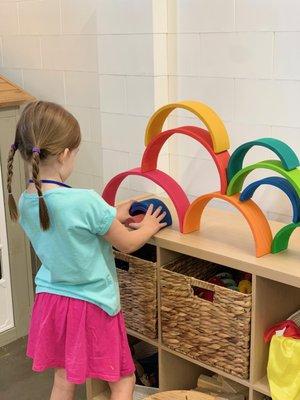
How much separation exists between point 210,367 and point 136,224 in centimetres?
50

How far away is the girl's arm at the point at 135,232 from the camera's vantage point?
1.68 meters

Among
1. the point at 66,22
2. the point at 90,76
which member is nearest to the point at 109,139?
the point at 90,76

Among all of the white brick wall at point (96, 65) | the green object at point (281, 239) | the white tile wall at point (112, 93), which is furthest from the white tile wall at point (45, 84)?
the green object at point (281, 239)

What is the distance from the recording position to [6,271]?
106 inches

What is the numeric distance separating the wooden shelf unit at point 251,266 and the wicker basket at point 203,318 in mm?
26

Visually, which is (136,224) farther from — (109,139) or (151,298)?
(109,139)

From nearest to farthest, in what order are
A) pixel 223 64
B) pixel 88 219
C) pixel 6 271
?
pixel 88 219, pixel 223 64, pixel 6 271

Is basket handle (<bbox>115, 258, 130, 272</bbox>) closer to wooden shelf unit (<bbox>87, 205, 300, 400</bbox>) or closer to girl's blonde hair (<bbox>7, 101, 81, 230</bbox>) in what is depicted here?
wooden shelf unit (<bbox>87, 205, 300, 400</bbox>)

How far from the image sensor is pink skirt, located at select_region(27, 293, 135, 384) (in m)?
1.72

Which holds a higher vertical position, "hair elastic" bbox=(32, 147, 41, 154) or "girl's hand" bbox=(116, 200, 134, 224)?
"hair elastic" bbox=(32, 147, 41, 154)

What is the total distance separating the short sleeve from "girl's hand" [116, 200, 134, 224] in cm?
24

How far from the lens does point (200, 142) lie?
1.71 metres

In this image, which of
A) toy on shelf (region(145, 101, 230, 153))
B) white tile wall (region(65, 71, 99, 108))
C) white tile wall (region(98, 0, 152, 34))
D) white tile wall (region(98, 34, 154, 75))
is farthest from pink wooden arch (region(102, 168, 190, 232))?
white tile wall (region(65, 71, 99, 108))

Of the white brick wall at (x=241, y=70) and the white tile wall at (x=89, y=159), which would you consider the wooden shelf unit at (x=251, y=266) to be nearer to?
the white brick wall at (x=241, y=70)
